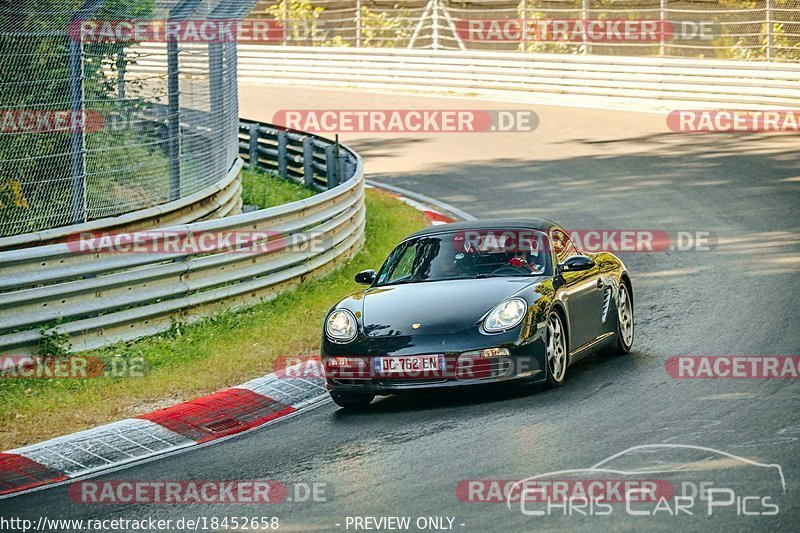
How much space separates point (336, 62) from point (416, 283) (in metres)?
24.0

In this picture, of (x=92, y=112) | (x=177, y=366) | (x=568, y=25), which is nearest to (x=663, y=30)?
(x=568, y=25)

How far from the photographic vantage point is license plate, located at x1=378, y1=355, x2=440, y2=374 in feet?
27.5

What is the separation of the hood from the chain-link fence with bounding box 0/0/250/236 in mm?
3122

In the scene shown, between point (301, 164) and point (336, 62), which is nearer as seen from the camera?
point (301, 164)

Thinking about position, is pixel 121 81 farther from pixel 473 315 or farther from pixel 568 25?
pixel 568 25

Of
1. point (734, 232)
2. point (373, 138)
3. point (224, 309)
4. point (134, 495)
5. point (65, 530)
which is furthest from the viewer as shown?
point (373, 138)

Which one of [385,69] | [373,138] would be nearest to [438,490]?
[373,138]

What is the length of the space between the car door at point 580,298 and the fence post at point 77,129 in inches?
160

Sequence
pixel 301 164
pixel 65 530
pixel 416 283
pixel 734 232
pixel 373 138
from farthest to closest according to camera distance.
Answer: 1. pixel 373 138
2. pixel 301 164
3. pixel 734 232
4. pixel 416 283
5. pixel 65 530

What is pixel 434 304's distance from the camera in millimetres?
8734

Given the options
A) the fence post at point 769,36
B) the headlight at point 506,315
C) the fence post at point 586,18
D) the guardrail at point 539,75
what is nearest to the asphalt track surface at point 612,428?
the headlight at point 506,315

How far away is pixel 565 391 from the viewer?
8.77 meters

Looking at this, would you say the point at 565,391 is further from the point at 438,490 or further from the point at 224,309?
the point at 224,309

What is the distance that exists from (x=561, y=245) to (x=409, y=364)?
2.14m
